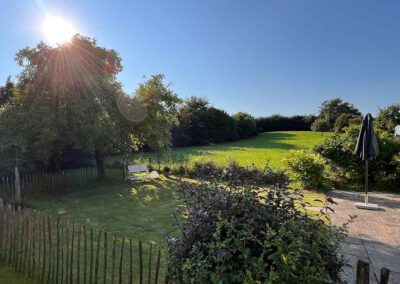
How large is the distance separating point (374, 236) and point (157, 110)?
9.95 metres

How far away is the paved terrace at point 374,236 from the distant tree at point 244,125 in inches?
1209

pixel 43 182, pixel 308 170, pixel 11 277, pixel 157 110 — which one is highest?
pixel 157 110

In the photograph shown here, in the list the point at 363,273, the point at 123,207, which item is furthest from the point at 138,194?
the point at 363,273

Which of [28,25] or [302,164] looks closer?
[28,25]

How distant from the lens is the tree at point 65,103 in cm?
938

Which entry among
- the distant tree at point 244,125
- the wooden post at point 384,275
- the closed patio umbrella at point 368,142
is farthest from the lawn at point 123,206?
the distant tree at point 244,125

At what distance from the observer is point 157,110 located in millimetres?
12938

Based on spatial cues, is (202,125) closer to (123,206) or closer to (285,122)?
(285,122)

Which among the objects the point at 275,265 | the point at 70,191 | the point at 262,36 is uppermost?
the point at 262,36

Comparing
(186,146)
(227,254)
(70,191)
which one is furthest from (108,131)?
(186,146)

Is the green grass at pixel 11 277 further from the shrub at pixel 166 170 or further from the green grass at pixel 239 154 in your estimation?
the shrub at pixel 166 170

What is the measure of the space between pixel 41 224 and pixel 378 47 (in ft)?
45.0

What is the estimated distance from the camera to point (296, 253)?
1899 mm

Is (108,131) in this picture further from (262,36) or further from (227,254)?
(227,254)
